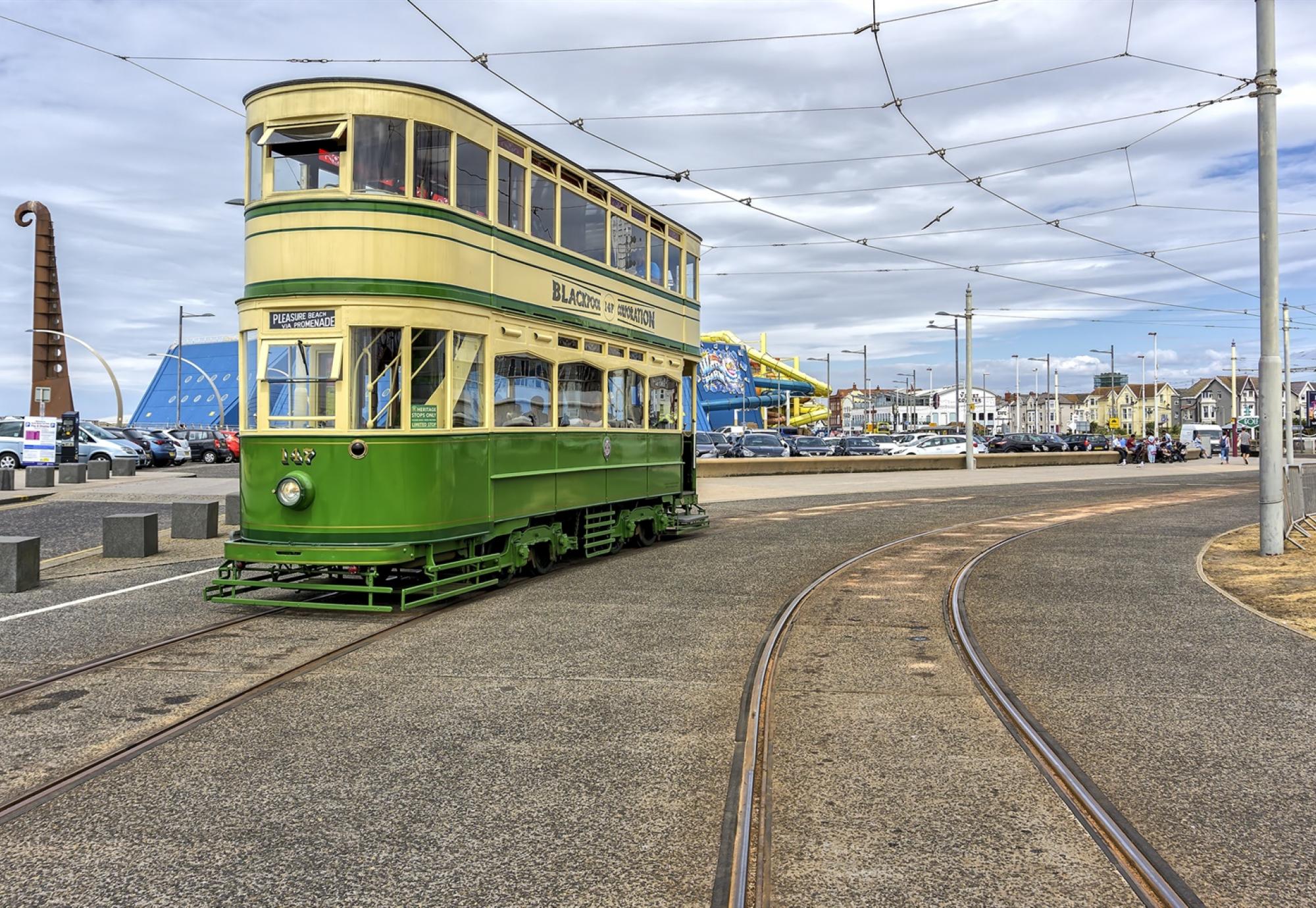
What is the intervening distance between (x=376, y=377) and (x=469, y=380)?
981 mm

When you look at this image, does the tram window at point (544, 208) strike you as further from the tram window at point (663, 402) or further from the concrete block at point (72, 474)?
the concrete block at point (72, 474)

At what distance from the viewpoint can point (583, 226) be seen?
1198 cm

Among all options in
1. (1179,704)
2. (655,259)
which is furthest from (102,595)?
(1179,704)

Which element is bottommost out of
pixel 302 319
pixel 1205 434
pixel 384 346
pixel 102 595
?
pixel 102 595

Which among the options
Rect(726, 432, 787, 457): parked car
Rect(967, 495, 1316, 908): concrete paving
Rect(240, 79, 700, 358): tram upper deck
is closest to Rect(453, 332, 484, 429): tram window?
Rect(240, 79, 700, 358): tram upper deck

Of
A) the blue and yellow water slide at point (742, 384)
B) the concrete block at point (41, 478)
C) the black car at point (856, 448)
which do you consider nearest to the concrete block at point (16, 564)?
the concrete block at point (41, 478)

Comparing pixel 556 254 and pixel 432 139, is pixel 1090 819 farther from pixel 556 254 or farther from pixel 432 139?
pixel 556 254

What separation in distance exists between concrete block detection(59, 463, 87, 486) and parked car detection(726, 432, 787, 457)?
22.2 metres

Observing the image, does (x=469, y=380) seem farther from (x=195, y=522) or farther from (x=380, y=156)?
(x=195, y=522)

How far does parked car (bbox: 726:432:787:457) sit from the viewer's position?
136ft

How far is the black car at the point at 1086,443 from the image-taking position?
61875mm

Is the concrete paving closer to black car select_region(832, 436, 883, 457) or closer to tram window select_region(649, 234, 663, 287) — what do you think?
tram window select_region(649, 234, 663, 287)

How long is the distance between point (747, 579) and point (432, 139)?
18.1 feet

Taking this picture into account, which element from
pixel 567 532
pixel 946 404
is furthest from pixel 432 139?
pixel 946 404
